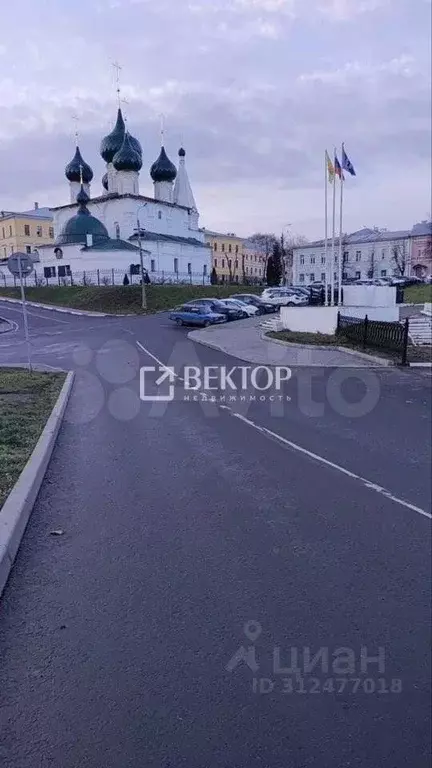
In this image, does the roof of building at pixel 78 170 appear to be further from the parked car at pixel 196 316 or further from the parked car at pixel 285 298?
the parked car at pixel 196 316

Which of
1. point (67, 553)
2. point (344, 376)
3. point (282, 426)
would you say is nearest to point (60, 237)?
point (344, 376)

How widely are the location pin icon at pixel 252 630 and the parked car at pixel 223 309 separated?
29395 millimetres

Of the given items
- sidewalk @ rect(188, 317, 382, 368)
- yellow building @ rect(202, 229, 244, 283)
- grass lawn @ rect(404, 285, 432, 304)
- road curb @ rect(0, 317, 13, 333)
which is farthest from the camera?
yellow building @ rect(202, 229, 244, 283)

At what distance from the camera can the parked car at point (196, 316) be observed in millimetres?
30094

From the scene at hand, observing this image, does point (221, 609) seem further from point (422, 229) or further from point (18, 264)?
point (422, 229)

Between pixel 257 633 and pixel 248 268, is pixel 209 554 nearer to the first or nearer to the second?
pixel 257 633

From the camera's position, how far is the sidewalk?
55.1 ft

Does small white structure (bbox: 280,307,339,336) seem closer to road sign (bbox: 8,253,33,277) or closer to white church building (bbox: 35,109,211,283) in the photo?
road sign (bbox: 8,253,33,277)

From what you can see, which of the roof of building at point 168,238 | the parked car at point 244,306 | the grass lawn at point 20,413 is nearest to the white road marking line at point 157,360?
the grass lawn at point 20,413

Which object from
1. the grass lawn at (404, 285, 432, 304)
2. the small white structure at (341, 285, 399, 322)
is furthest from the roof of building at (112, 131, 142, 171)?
the small white structure at (341, 285, 399, 322)

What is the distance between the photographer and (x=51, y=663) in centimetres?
303

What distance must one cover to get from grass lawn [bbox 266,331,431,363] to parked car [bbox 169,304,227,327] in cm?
725

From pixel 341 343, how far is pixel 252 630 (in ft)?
58.0

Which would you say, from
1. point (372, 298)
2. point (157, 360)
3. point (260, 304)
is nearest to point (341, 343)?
point (157, 360)
